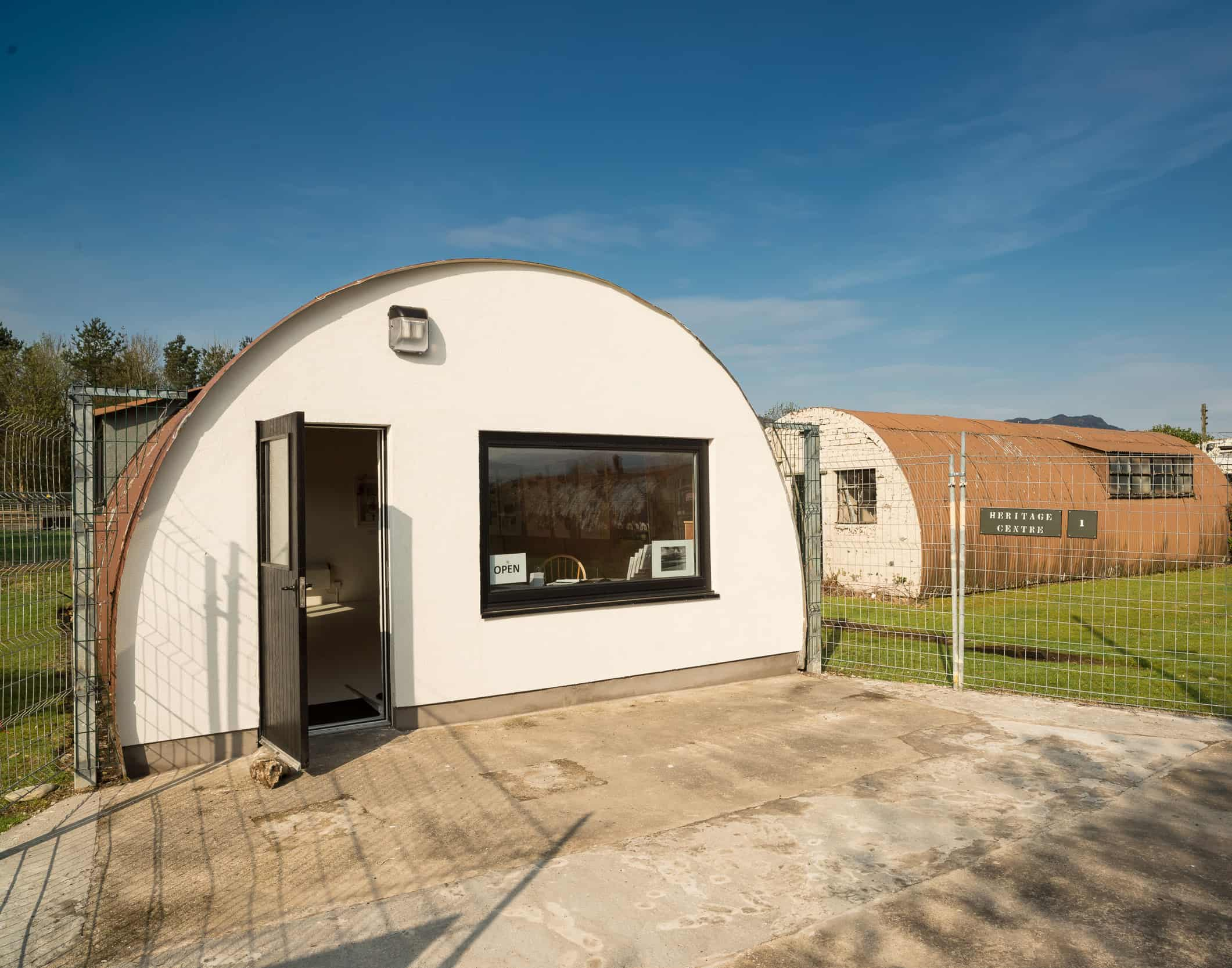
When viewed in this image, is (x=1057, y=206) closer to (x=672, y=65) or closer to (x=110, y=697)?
(x=672, y=65)

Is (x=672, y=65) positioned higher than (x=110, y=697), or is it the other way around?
(x=672, y=65)

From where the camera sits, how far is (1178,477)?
53.4ft

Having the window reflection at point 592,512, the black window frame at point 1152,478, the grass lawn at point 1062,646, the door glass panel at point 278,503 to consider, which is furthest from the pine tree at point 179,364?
the black window frame at point 1152,478

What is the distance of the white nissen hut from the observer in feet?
15.3

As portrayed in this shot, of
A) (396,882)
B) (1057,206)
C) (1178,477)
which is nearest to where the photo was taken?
(396,882)

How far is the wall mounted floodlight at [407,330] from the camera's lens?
5.33 m

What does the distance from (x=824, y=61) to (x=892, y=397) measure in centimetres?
1719

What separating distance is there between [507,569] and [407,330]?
1.94m

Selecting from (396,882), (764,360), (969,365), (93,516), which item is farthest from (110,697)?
(969,365)

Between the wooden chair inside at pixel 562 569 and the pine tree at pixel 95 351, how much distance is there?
92.4 ft

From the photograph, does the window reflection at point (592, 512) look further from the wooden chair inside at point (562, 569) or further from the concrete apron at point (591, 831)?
the concrete apron at point (591, 831)

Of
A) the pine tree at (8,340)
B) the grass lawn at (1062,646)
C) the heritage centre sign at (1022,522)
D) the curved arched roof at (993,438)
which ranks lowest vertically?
the grass lawn at (1062,646)

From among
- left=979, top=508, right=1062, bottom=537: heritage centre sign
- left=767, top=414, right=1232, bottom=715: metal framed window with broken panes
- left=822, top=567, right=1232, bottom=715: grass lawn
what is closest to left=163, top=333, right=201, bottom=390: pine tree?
left=767, top=414, right=1232, bottom=715: metal framed window with broken panes

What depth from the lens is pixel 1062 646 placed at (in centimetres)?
834
